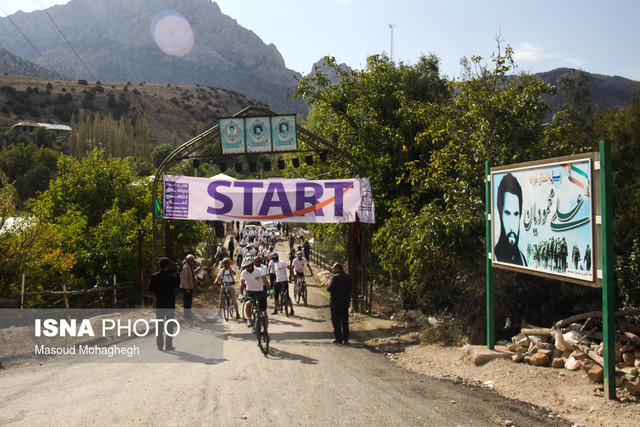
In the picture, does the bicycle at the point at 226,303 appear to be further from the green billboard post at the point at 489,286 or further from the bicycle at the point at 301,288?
the green billboard post at the point at 489,286

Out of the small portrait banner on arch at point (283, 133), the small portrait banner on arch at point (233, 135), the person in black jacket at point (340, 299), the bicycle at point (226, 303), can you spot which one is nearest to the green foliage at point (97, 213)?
the bicycle at point (226, 303)

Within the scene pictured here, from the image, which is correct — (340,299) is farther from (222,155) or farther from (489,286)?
(222,155)

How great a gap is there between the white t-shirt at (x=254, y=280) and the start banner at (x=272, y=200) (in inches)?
134

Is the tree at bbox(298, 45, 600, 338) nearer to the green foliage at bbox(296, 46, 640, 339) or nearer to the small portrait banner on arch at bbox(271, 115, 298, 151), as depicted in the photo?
the green foliage at bbox(296, 46, 640, 339)

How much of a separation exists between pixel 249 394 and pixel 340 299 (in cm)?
450

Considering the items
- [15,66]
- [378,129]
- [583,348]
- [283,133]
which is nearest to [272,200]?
[283,133]

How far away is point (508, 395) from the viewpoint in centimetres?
652

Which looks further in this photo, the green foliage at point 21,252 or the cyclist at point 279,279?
the cyclist at point 279,279

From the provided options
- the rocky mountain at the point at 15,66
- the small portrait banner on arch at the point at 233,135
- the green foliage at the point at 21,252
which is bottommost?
the green foliage at the point at 21,252

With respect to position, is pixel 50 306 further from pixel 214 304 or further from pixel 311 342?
pixel 311 342

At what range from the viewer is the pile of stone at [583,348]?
623 centimetres

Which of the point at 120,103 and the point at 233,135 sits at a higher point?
the point at 120,103

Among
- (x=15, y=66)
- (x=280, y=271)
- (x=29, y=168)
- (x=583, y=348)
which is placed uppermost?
(x=15, y=66)

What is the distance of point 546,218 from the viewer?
6941 mm
